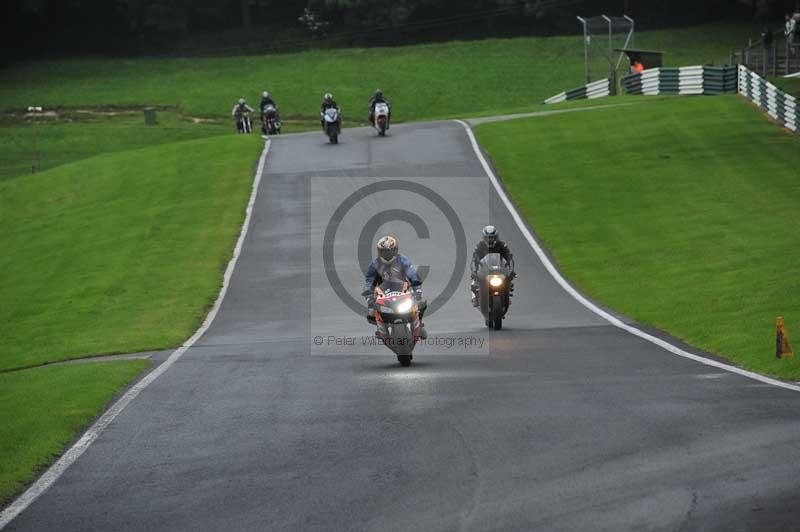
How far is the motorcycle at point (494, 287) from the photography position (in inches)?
806

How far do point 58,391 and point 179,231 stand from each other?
68.4ft

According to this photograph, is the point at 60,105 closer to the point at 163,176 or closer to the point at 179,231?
the point at 163,176

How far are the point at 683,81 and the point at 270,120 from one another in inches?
772

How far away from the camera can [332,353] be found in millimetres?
18562

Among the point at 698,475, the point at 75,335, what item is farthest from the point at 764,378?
the point at 75,335

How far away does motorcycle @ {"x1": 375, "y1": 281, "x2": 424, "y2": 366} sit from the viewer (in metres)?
16.2

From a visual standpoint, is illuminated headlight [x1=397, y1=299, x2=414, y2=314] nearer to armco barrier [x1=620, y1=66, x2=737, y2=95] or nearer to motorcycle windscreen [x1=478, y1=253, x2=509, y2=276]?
motorcycle windscreen [x1=478, y1=253, x2=509, y2=276]

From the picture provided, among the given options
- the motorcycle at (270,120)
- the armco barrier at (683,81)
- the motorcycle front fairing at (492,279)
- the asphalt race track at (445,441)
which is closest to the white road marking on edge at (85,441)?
the asphalt race track at (445,441)

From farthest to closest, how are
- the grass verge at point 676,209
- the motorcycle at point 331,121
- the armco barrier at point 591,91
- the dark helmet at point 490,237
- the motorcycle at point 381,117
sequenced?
the armco barrier at point 591,91, the motorcycle at point 381,117, the motorcycle at point 331,121, the grass verge at point 676,209, the dark helmet at point 490,237

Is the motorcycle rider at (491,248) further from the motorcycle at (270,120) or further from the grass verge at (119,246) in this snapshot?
the motorcycle at (270,120)

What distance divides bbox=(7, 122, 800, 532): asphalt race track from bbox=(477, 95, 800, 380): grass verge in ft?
8.84

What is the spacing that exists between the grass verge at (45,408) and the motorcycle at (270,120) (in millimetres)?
34754

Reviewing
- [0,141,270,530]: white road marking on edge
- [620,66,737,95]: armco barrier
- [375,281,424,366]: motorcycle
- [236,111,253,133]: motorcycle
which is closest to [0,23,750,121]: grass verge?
[620,66,737,95]: armco barrier

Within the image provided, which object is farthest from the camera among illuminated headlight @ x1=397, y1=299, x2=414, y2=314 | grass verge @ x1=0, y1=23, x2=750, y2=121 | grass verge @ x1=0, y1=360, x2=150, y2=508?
grass verge @ x1=0, y1=23, x2=750, y2=121
